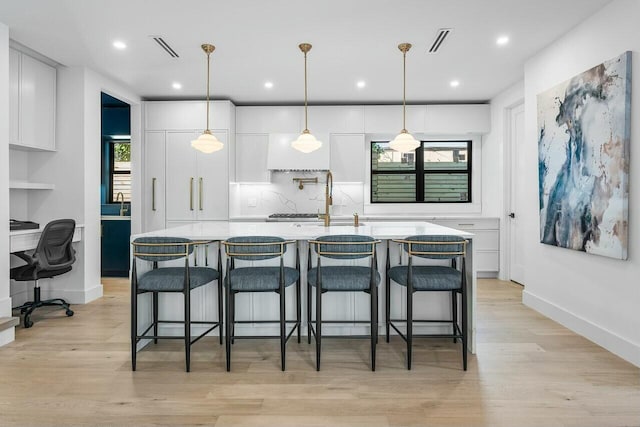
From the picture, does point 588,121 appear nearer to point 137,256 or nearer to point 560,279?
point 560,279

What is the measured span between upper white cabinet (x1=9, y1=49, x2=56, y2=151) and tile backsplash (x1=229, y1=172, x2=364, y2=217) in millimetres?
2604

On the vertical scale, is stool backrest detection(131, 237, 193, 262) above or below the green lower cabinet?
above

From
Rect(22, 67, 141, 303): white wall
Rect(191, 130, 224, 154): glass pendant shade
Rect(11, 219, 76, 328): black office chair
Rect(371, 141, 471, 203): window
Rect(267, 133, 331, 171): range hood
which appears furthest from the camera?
Rect(371, 141, 471, 203): window

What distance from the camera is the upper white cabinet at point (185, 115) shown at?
18.6 feet

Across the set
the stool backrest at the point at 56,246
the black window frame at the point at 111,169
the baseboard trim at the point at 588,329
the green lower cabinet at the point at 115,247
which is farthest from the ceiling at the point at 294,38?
the baseboard trim at the point at 588,329

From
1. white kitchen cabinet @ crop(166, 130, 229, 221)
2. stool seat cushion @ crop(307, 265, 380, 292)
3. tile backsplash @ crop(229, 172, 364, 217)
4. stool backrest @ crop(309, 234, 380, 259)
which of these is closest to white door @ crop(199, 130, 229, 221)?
white kitchen cabinet @ crop(166, 130, 229, 221)

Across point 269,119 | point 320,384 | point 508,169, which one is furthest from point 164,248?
point 508,169

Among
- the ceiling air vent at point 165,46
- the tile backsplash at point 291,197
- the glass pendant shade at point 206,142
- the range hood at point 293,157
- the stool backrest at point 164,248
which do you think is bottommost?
the stool backrest at point 164,248

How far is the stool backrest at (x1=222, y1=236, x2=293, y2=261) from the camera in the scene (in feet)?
8.76

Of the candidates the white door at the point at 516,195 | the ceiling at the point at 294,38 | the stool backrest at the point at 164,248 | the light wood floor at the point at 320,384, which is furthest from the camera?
the white door at the point at 516,195

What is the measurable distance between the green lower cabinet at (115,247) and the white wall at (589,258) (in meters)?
5.29

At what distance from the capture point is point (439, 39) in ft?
12.2

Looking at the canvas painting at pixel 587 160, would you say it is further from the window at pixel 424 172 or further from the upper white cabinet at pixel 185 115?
the upper white cabinet at pixel 185 115

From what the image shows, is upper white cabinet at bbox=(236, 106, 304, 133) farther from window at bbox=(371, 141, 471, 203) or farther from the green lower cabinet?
the green lower cabinet
